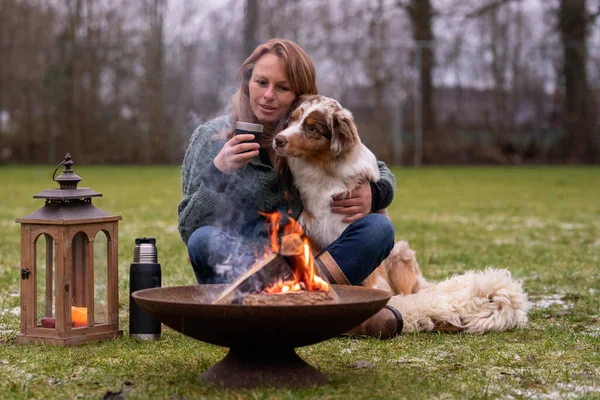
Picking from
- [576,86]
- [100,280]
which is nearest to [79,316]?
[100,280]

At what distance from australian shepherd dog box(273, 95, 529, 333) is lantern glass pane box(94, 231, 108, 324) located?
936 mm

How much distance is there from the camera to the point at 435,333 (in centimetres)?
421

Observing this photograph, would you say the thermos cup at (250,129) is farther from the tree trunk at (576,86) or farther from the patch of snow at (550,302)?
the tree trunk at (576,86)

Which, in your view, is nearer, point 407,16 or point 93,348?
point 93,348

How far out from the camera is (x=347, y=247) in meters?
3.99

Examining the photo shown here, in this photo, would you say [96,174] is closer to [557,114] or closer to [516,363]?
[557,114]

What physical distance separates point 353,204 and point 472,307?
809mm

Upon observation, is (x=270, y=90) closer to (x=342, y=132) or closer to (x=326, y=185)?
(x=342, y=132)

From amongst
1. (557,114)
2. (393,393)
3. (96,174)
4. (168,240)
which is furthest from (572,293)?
(557,114)

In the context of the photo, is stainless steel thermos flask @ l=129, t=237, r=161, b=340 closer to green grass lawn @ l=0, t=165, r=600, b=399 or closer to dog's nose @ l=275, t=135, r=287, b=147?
green grass lawn @ l=0, t=165, r=600, b=399

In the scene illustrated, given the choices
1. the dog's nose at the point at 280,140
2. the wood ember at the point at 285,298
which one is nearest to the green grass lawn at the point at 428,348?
the wood ember at the point at 285,298

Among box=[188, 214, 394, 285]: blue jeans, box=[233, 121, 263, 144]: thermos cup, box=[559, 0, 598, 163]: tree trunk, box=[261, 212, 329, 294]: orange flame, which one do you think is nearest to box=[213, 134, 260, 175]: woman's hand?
box=[233, 121, 263, 144]: thermos cup

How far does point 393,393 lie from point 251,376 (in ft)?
1.63

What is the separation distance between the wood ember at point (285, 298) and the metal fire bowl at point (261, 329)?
0.13 meters
